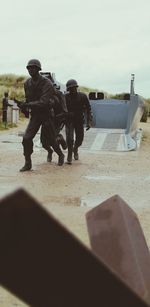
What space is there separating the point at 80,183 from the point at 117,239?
311 inches

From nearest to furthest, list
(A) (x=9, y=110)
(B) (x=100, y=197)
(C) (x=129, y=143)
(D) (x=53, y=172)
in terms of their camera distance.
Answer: (B) (x=100, y=197) → (D) (x=53, y=172) → (C) (x=129, y=143) → (A) (x=9, y=110)

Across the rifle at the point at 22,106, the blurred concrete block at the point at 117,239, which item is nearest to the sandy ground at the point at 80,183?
the rifle at the point at 22,106

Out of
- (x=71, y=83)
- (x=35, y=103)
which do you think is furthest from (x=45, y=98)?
(x=71, y=83)

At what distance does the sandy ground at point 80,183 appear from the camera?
671 cm

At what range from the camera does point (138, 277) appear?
1611 millimetres

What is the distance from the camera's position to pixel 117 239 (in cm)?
164

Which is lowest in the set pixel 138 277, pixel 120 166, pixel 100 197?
pixel 120 166

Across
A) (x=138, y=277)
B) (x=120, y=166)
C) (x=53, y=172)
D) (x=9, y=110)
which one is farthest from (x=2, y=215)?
(x=9, y=110)

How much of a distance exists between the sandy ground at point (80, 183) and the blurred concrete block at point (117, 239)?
7.01 ft

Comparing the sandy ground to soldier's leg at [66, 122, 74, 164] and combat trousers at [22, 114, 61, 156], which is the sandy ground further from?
combat trousers at [22, 114, 61, 156]

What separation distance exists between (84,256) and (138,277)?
61 centimetres

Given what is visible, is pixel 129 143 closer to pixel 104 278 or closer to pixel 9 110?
pixel 9 110

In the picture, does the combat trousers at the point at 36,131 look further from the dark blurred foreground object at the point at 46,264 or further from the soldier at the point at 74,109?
the dark blurred foreground object at the point at 46,264

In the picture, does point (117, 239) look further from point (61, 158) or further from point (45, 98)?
point (61, 158)
